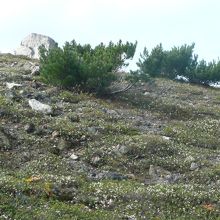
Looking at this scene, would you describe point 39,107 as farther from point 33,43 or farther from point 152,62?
point 33,43

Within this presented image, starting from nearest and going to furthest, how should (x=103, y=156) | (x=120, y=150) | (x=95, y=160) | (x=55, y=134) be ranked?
(x=95, y=160)
(x=103, y=156)
(x=120, y=150)
(x=55, y=134)

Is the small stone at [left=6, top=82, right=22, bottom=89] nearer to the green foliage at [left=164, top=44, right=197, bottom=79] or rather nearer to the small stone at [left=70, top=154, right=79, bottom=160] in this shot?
the small stone at [left=70, top=154, right=79, bottom=160]

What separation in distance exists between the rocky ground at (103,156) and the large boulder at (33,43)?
→ 112 feet

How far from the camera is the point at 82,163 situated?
66.2ft

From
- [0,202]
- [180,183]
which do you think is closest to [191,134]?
[180,183]

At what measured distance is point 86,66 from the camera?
1271 inches

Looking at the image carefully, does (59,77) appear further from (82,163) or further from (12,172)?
(12,172)

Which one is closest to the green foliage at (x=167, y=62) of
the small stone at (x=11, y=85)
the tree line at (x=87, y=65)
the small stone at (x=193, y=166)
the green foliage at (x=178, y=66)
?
the green foliage at (x=178, y=66)

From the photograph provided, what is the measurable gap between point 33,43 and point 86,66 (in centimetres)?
4043

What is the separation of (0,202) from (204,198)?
6.61 m

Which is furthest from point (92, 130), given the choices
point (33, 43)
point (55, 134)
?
point (33, 43)

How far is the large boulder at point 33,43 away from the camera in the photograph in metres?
69.2

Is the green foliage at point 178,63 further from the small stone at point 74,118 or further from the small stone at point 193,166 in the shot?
the small stone at point 193,166

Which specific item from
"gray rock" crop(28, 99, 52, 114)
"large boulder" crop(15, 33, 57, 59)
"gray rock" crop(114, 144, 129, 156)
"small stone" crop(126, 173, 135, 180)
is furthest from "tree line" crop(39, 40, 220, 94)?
"large boulder" crop(15, 33, 57, 59)
